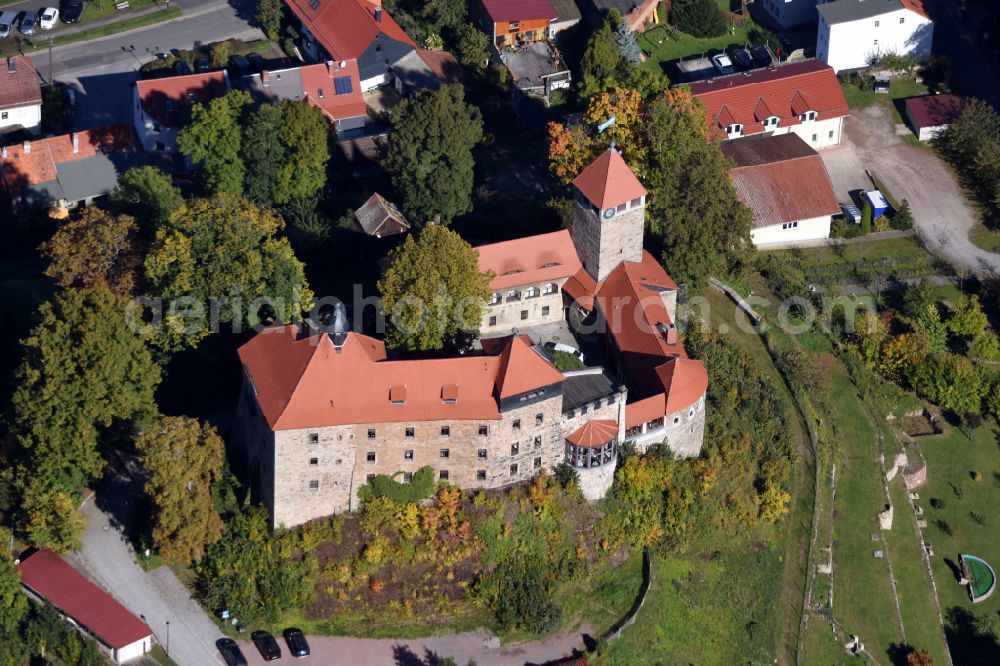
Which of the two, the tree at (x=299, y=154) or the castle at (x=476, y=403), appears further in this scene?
the tree at (x=299, y=154)

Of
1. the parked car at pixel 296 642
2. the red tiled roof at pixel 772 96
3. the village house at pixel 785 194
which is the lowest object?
the parked car at pixel 296 642

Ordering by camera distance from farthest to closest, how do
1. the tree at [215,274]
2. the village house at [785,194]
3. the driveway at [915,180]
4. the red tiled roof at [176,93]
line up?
the driveway at [915,180] < the red tiled roof at [176,93] < the village house at [785,194] < the tree at [215,274]

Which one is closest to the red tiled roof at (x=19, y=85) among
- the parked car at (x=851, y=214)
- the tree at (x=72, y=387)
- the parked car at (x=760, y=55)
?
the tree at (x=72, y=387)

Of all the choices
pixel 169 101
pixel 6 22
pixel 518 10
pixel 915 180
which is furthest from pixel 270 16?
pixel 915 180

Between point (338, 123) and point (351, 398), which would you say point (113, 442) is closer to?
point (351, 398)

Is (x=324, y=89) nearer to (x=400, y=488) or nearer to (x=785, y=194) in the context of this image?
(x=785, y=194)

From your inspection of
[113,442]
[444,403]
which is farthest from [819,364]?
[113,442]

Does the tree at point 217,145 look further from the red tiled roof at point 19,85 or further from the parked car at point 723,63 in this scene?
the parked car at point 723,63
